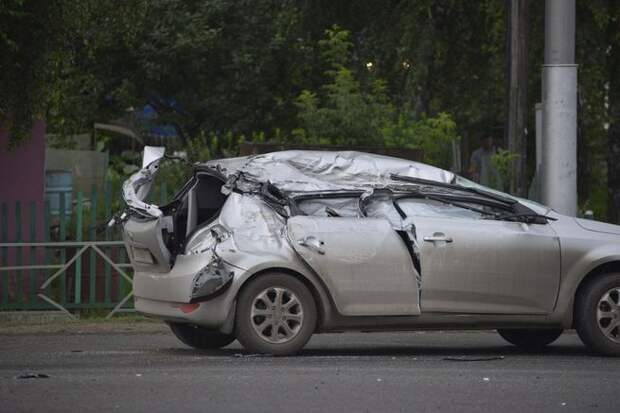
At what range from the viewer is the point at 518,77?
18562mm

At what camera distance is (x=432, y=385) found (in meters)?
9.41

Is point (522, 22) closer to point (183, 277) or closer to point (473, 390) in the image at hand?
point (183, 277)

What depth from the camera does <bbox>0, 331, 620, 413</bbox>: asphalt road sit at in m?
8.58

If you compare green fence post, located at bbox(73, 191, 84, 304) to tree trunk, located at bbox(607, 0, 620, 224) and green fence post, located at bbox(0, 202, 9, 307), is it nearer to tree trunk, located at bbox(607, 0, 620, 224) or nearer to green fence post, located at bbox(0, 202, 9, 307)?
green fence post, located at bbox(0, 202, 9, 307)

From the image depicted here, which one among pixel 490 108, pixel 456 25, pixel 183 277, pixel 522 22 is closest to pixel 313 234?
pixel 183 277

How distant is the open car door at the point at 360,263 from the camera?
11.1m

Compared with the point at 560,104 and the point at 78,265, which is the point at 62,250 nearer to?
the point at 78,265

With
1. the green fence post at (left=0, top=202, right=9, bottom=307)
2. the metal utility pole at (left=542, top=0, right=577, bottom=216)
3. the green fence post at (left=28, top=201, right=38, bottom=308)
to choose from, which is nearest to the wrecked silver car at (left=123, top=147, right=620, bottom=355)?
the metal utility pole at (left=542, top=0, right=577, bottom=216)

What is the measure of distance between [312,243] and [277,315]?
62cm

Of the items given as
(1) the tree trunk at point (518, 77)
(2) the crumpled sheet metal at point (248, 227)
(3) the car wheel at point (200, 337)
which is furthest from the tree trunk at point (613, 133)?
(2) the crumpled sheet metal at point (248, 227)

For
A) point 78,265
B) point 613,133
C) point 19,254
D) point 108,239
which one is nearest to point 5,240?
point 19,254

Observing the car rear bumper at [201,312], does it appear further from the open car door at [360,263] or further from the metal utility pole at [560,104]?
the metal utility pole at [560,104]

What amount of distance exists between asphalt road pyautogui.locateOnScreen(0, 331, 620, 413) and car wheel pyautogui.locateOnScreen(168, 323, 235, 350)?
108mm

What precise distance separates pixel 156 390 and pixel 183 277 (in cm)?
219
